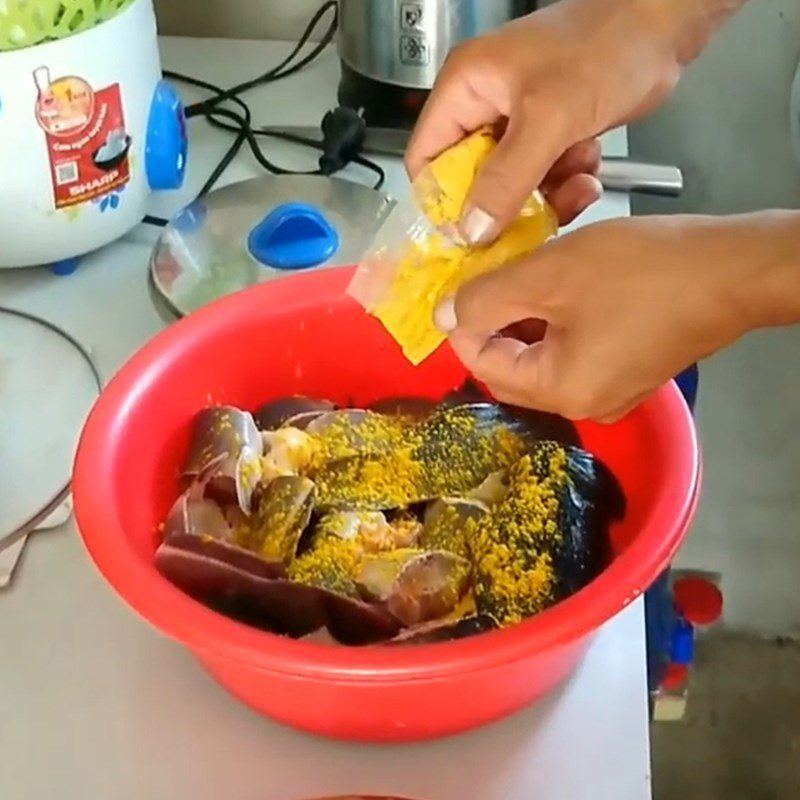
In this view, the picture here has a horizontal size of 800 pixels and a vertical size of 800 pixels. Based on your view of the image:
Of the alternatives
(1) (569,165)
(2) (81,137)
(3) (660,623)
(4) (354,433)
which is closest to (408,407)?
(4) (354,433)

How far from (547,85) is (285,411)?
0.21 metres

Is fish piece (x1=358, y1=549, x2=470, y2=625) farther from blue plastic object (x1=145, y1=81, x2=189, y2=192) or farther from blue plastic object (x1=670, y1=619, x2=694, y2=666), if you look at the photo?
blue plastic object (x1=670, y1=619, x2=694, y2=666)

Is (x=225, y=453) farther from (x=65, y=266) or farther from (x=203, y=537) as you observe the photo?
(x=65, y=266)

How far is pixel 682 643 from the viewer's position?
118 cm

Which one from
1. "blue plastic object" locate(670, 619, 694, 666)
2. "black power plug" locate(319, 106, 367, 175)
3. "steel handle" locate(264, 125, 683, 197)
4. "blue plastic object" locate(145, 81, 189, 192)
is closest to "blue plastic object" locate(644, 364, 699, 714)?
"blue plastic object" locate(670, 619, 694, 666)

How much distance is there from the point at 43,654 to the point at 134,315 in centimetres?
25

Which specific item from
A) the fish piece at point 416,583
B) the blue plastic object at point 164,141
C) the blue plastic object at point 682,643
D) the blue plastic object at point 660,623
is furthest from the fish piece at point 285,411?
the blue plastic object at point 682,643

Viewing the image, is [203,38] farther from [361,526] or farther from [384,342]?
[361,526]

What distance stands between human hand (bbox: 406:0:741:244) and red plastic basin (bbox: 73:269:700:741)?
0.37ft

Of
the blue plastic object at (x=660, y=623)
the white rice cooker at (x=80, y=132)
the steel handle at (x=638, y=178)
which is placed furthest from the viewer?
the blue plastic object at (x=660, y=623)

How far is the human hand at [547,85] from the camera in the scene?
0.60m

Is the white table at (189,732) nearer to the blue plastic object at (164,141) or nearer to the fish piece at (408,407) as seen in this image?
the fish piece at (408,407)

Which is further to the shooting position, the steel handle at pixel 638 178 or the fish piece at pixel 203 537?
the steel handle at pixel 638 178

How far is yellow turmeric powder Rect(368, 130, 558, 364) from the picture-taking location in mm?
620
